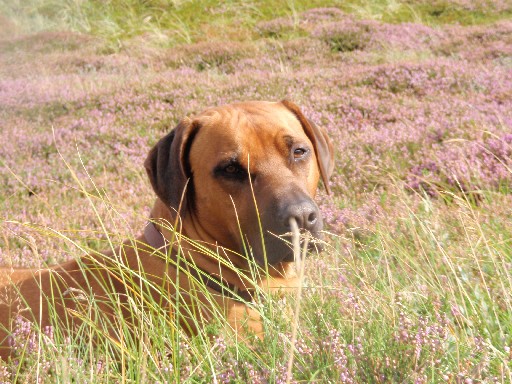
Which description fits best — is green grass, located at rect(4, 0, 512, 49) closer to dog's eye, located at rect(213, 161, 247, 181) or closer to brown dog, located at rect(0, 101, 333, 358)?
brown dog, located at rect(0, 101, 333, 358)

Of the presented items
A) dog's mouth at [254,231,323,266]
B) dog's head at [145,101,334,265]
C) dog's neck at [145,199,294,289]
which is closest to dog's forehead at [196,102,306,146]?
dog's head at [145,101,334,265]

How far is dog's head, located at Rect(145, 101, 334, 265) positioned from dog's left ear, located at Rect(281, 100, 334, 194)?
14 mm

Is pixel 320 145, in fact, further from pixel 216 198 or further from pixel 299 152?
pixel 216 198

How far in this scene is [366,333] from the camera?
6.68 feet

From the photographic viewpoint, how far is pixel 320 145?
3.54 metres

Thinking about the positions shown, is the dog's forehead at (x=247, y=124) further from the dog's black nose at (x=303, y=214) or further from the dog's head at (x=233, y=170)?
the dog's black nose at (x=303, y=214)

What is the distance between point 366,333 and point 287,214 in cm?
82

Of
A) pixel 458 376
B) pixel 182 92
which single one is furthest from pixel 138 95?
pixel 458 376

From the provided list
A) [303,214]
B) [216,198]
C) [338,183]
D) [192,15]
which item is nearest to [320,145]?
[216,198]

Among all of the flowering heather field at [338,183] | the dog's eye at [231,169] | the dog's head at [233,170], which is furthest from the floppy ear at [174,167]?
the flowering heather field at [338,183]

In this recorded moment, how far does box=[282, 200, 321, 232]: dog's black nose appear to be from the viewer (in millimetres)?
2725

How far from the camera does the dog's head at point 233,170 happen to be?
2994 millimetres

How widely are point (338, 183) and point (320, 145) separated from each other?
2041 millimetres

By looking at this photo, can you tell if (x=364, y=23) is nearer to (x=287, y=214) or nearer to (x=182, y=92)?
(x=182, y=92)
